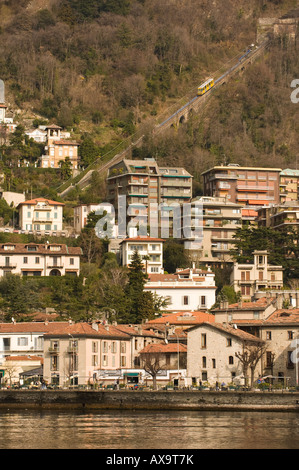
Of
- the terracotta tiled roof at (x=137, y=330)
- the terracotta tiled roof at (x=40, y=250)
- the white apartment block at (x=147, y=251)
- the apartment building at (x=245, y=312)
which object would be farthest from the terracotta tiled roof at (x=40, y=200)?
the apartment building at (x=245, y=312)

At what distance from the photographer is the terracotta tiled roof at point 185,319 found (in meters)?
115

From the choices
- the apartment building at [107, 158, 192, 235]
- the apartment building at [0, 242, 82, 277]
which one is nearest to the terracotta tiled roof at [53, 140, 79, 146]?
the apartment building at [107, 158, 192, 235]

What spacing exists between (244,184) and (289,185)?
12.0 metres

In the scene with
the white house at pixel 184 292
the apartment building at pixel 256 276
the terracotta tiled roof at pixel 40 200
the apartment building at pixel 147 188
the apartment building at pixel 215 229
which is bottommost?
the white house at pixel 184 292

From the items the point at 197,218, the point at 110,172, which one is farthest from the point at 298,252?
the point at 110,172

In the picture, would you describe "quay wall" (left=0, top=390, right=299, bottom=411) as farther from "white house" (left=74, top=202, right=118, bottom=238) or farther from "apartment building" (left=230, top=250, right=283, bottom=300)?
"white house" (left=74, top=202, right=118, bottom=238)

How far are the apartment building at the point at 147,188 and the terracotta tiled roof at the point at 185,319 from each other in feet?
121

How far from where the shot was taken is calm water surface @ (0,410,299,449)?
220 feet

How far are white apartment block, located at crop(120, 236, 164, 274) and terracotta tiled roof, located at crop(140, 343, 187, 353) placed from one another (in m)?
37.1

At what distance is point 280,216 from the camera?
6033 inches

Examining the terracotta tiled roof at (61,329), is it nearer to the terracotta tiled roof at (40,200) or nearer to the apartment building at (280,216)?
the terracotta tiled roof at (40,200)

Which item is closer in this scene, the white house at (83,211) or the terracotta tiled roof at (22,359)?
the terracotta tiled roof at (22,359)

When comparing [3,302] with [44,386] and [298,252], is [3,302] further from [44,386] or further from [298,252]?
[298,252]
